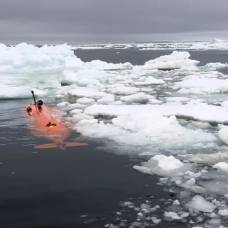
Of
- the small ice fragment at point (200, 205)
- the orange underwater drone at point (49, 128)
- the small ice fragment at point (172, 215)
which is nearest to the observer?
the small ice fragment at point (172, 215)

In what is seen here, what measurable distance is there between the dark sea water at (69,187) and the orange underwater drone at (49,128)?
1.71 ft

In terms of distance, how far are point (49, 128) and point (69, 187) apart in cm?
582

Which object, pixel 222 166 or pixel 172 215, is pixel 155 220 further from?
pixel 222 166

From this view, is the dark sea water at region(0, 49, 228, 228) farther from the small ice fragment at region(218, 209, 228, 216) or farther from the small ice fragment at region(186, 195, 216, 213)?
the small ice fragment at region(218, 209, 228, 216)

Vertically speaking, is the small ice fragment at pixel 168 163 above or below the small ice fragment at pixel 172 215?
above

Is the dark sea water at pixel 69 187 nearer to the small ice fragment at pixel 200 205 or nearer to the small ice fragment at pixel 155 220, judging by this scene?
the small ice fragment at pixel 155 220

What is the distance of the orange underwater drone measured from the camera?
1390cm

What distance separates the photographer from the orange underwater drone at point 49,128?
45.6 feet

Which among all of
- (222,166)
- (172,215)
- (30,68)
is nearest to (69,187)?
(172,215)

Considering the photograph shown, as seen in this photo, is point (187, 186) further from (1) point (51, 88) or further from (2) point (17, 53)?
(2) point (17, 53)

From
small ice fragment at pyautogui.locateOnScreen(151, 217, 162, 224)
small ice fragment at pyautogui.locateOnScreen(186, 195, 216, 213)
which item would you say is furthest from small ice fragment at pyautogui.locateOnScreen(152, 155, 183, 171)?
small ice fragment at pyautogui.locateOnScreen(151, 217, 162, 224)

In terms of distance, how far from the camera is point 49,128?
52.1ft

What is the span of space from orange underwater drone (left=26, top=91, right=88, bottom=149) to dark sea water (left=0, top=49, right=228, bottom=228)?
520 mm

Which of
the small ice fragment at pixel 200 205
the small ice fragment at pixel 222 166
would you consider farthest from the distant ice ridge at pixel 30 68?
the small ice fragment at pixel 200 205
